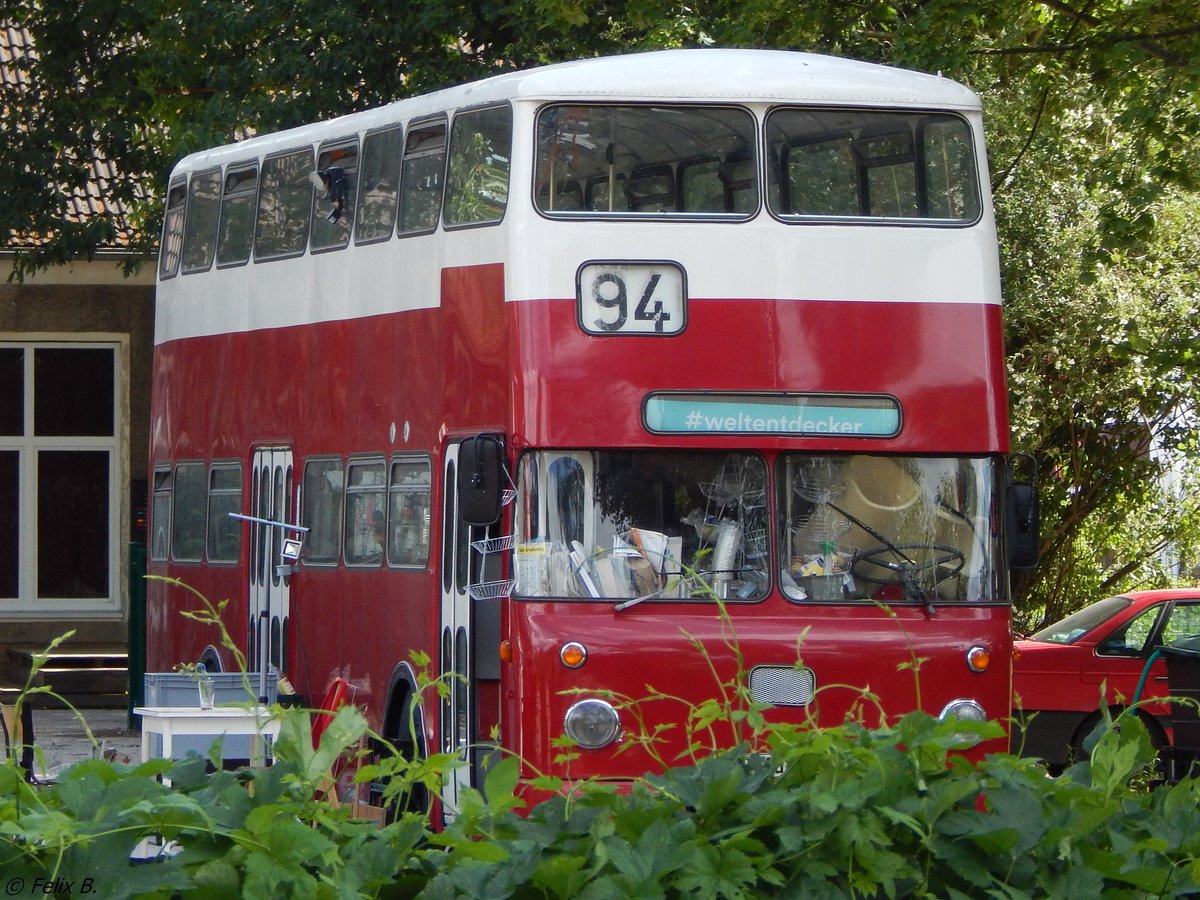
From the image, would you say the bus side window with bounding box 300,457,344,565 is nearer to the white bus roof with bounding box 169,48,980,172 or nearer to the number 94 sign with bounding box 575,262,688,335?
the white bus roof with bounding box 169,48,980,172

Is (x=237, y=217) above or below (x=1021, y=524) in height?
above

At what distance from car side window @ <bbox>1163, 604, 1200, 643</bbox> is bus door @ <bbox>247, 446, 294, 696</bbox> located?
7025 millimetres

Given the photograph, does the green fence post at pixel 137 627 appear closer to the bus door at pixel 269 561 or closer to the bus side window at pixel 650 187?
the bus door at pixel 269 561

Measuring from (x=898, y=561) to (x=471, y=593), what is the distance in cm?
211

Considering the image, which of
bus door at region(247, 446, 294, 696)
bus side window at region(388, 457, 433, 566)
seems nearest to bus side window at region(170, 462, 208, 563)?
bus door at region(247, 446, 294, 696)

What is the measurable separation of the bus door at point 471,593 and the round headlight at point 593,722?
0.48m

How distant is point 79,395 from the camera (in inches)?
928

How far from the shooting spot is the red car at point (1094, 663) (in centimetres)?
1491

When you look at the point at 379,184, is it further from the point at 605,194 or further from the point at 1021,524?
the point at 1021,524

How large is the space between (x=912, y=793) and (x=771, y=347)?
6200mm

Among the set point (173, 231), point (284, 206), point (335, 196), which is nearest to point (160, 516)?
point (173, 231)

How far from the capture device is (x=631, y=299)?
9586 millimetres

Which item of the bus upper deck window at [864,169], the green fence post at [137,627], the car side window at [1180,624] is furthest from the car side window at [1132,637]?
the green fence post at [137,627]

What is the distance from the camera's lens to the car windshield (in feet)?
51.3
